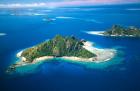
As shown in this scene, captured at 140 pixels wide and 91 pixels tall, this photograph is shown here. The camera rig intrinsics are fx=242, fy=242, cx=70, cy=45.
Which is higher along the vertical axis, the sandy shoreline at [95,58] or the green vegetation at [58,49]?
the green vegetation at [58,49]

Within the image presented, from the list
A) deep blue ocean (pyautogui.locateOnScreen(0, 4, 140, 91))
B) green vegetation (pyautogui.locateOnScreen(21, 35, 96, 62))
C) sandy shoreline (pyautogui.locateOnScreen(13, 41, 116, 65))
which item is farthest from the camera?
green vegetation (pyautogui.locateOnScreen(21, 35, 96, 62))

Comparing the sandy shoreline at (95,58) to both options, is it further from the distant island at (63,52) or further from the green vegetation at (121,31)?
the green vegetation at (121,31)

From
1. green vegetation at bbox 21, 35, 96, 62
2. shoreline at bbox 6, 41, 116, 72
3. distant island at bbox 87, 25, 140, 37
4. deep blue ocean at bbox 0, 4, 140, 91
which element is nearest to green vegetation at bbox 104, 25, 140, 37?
distant island at bbox 87, 25, 140, 37

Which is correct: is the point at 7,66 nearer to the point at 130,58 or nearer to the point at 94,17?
the point at 130,58

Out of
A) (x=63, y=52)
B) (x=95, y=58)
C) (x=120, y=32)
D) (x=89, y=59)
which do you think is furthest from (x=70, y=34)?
(x=95, y=58)

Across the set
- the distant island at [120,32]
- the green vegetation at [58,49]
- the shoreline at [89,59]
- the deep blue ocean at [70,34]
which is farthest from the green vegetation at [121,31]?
the green vegetation at [58,49]

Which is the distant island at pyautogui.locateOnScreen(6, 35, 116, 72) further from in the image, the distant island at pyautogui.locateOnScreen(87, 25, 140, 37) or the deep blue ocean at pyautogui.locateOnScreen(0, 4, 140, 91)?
the distant island at pyautogui.locateOnScreen(87, 25, 140, 37)

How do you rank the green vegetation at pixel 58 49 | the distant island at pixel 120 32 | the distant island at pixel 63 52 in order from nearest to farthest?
the distant island at pixel 63 52 < the green vegetation at pixel 58 49 < the distant island at pixel 120 32
